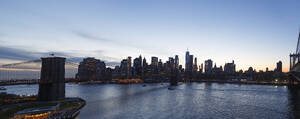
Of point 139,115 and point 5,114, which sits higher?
point 5,114

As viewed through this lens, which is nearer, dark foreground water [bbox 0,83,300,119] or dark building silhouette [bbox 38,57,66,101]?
dark foreground water [bbox 0,83,300,119]

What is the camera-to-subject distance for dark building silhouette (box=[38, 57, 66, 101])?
45812mm

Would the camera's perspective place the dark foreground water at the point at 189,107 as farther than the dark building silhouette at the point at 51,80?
No

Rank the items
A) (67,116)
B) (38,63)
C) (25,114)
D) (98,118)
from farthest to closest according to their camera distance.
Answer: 1. (38,63)
2. (98,118)
3. (67,116)
4. (25,114)

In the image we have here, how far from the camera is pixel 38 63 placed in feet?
203

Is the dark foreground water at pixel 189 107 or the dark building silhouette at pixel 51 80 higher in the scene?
the dark building silhouette at pixel 51 80

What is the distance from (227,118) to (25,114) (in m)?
39.0

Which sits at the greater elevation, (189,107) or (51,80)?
(51,80)

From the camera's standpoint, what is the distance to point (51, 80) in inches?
1829

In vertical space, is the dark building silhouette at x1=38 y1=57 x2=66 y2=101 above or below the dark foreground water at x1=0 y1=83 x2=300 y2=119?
above

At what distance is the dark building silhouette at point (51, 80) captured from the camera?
45812 millimetres

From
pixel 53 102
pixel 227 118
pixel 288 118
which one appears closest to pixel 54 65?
pixel 53 102

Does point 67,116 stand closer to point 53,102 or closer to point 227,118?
point 53,102

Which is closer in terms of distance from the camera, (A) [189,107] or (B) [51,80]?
(B) [51,80]
